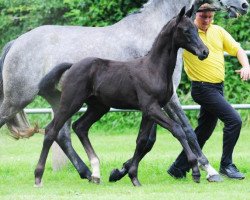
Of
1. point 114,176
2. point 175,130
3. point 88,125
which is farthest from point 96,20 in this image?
point 175,130

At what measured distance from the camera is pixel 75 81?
9523mm

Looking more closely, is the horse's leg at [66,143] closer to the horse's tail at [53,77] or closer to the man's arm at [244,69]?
the horse's tail at [53,77]

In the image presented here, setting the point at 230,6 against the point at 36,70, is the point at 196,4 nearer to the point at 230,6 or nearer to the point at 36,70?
the point at 230,6

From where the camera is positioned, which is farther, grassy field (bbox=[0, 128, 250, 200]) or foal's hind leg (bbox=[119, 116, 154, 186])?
foal's hind leg (bbox=[119, 116, 154, 186])

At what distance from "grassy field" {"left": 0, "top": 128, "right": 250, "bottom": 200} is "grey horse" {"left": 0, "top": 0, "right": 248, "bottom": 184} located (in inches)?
27.1

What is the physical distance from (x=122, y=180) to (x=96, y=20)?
7.84 metres

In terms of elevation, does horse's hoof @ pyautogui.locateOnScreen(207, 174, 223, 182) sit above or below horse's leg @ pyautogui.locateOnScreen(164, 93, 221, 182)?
below

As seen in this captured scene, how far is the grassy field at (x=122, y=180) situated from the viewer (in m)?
8.65

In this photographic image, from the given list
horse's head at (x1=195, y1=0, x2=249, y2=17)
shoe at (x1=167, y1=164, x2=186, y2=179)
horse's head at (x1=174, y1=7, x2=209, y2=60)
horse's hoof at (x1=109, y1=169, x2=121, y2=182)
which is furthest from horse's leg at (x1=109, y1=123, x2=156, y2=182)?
horse's head at (x1=195, y1=0, x2=249, y2=17)

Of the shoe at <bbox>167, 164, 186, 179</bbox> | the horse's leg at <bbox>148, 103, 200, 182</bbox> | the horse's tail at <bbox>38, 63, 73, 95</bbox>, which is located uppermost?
the horse's tail at <bbox>38, 63, 73, 95</bbox>

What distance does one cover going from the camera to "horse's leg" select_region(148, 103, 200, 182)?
356 inches

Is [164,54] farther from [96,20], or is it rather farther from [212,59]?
[96,20]

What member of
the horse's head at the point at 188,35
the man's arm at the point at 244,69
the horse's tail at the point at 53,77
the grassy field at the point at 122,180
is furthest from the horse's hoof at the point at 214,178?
the horse's tail at the point at 53,77

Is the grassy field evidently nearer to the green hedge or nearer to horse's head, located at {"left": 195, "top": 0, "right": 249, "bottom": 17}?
the green hedge
